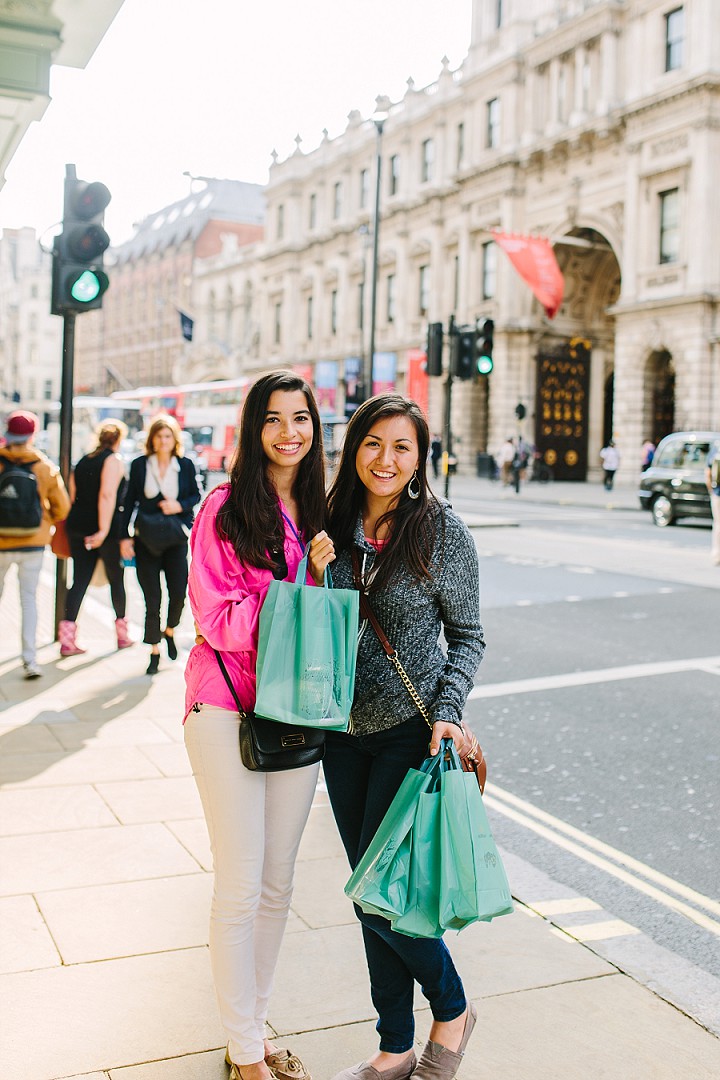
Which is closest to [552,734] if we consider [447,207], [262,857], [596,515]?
[262,857]

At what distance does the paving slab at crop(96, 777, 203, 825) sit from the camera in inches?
183

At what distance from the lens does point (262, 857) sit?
8.82 ft

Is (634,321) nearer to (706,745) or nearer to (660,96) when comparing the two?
(660,96)

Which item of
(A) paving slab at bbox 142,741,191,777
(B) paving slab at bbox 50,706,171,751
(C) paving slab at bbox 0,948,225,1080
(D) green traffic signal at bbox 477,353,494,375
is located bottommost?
(C) paving slab at bbox 0,948,225,1080

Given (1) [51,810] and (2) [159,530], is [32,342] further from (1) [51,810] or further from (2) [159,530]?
(1) [51,810]

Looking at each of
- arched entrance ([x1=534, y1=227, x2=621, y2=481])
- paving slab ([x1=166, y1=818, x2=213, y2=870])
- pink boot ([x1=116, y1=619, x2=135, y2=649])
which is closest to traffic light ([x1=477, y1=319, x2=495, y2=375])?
pink boot ([x1=116, y1=619, x2=135, y2=649])

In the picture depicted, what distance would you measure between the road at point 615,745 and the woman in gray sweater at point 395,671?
3.52 ft

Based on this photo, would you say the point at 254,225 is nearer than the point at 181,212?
Yes

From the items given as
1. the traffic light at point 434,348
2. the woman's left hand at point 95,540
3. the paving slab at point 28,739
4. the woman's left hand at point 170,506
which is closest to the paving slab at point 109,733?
the paving slab at point 28,739

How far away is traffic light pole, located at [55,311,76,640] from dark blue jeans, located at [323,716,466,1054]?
230 inches

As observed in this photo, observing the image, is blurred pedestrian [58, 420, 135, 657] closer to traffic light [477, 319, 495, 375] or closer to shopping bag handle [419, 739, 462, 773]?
shopping bag handle [419, 739, 462, 773]

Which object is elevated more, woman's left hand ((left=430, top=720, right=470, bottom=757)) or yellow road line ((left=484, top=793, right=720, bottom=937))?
woman's left hand ((left=430, top=720, right=470, bottom=757))

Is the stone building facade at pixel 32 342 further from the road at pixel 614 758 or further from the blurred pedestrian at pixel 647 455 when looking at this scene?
the road at pixel 614 758

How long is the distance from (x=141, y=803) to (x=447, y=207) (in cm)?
4781
